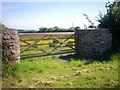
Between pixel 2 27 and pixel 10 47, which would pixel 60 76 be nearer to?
pixel 10 47

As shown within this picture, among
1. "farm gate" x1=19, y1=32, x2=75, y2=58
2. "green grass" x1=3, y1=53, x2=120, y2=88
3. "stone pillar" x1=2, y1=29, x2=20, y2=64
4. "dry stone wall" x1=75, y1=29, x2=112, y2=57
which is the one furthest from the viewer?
"dry stone wall" x1=75, y1=29, x2=112, y2=57

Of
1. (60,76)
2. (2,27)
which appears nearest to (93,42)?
(60,76)

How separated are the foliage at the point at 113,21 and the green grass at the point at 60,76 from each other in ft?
10.6

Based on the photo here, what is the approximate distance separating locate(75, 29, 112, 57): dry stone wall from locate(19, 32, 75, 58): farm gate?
61 cm

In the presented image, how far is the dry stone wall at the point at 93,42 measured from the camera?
12.3 meters

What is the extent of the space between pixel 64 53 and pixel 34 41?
212cm

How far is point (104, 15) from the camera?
13930mm

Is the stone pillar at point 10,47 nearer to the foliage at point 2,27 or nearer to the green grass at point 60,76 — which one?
the foliage at point 2,27

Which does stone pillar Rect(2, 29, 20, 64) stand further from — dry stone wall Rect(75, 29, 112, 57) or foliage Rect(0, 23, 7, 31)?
dry stone wall Rect(75, 29, 112, 57)

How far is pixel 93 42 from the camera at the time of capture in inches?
494

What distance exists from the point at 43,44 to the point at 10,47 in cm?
379

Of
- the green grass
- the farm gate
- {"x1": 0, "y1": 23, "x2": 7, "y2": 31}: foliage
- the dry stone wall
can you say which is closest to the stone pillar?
{"x1": 0, "y1": 23, "x2": 7, "y2": 31}: foliage

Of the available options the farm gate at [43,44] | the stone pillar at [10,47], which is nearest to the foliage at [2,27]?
the stone pillar at [10,47]

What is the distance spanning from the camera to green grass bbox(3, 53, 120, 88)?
6891mm
